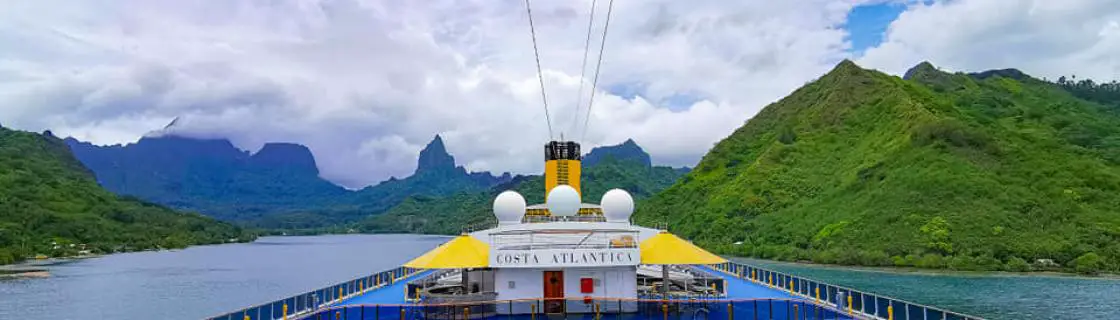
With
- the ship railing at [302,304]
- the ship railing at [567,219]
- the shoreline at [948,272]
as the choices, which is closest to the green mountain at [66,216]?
the ship railing at [302,304]

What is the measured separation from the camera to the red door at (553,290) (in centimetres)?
1856

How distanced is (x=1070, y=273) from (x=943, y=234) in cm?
904

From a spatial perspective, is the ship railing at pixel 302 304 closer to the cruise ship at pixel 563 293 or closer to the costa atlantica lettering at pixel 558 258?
the cruise ship at pixel 563 293

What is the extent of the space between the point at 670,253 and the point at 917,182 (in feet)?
201

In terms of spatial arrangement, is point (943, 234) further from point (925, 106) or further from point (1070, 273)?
point (925, 106)

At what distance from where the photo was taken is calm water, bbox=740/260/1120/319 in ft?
Answer: 126

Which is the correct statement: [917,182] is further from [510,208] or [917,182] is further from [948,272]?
[510,208]

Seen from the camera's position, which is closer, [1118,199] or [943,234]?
[943,234]

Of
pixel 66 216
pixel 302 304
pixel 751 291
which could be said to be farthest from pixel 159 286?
pixel 66 216

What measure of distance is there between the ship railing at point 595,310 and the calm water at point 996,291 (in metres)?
22.9

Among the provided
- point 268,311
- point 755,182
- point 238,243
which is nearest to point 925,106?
point 755,182

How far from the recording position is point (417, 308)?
1839cm

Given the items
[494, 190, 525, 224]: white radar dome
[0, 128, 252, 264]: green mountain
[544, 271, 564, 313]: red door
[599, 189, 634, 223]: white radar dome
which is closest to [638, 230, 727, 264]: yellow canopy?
[544, 271, 564, 313]: red door

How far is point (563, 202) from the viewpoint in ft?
80.7
